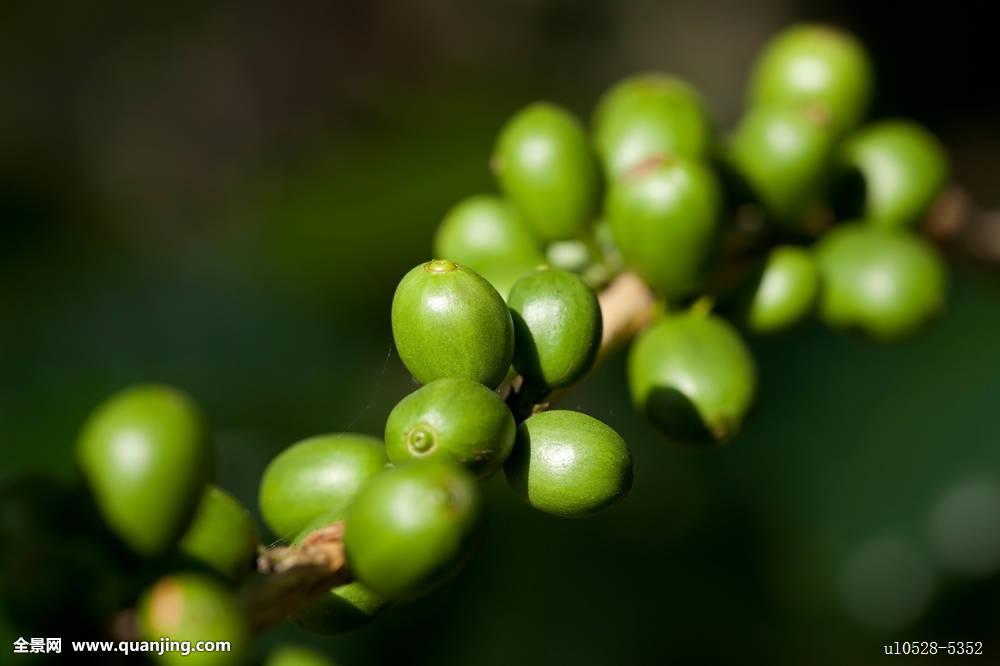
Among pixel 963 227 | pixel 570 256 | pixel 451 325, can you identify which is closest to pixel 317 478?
pixel 451 325

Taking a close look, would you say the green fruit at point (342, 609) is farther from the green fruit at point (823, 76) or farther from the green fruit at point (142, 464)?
the green fruit at point (823, 76)

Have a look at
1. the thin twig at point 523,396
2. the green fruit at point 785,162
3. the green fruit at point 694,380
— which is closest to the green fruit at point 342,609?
the thin twig at point 523,396

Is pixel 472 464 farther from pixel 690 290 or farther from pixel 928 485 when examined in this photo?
pixel 928 485

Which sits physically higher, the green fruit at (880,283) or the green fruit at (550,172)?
the green fruit at (550,172)

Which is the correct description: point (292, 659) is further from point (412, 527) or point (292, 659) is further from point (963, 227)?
point (963, 227)

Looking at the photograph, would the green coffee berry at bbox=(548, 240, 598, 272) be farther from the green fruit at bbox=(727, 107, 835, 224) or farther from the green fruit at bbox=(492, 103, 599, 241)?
the green fruit at bbox=(727, 107, 835, 224)

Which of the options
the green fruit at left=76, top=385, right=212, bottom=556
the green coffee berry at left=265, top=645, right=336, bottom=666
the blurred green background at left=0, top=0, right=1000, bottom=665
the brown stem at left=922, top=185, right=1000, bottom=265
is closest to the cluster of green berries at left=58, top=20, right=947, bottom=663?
the green fruit at left=76, top=385, right=212, bottom=556

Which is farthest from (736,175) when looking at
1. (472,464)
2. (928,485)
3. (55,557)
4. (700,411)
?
(928,485)
